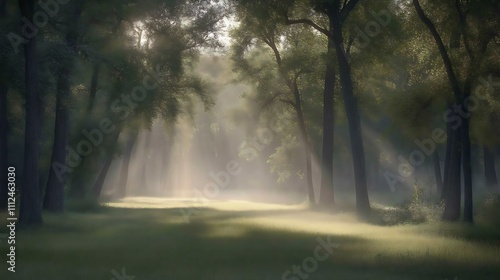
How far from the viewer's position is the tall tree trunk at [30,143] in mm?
24297

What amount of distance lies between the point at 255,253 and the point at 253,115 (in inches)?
1141

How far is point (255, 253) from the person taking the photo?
1909 cm

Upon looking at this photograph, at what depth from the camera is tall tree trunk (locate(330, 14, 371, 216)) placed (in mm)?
34094

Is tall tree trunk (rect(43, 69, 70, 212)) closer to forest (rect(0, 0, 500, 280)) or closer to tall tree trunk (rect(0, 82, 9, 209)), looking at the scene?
forest (rect(0, 0, 500, 280))

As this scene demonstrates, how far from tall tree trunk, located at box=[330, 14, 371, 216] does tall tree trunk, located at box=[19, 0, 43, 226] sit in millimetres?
15579

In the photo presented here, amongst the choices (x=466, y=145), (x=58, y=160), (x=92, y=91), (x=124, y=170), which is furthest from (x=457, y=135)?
(x=124, y=170)

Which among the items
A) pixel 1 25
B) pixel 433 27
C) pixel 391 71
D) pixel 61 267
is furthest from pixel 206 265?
pixel 391 71

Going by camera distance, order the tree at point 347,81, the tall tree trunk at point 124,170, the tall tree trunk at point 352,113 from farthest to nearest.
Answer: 1. the tall tree trunk at point 124,170
2. the tall tree trunk at point 352,113
3. the tree at point 347,81

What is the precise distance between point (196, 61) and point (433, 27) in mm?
22591

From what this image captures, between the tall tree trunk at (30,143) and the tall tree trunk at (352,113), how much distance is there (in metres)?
15.6

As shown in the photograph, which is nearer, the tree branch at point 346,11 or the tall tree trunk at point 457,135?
the tall tree trunk at point 457,135

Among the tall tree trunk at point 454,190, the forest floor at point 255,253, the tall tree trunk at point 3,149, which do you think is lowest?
the forest floor at point 255,253

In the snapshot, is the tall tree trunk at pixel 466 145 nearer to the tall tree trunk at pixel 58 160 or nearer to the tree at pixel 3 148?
the tall tree trunk at pixel 58 160

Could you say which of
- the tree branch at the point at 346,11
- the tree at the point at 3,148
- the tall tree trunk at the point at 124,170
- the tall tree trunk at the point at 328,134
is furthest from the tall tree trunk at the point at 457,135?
the tall tree trunk at the point at 124,170
